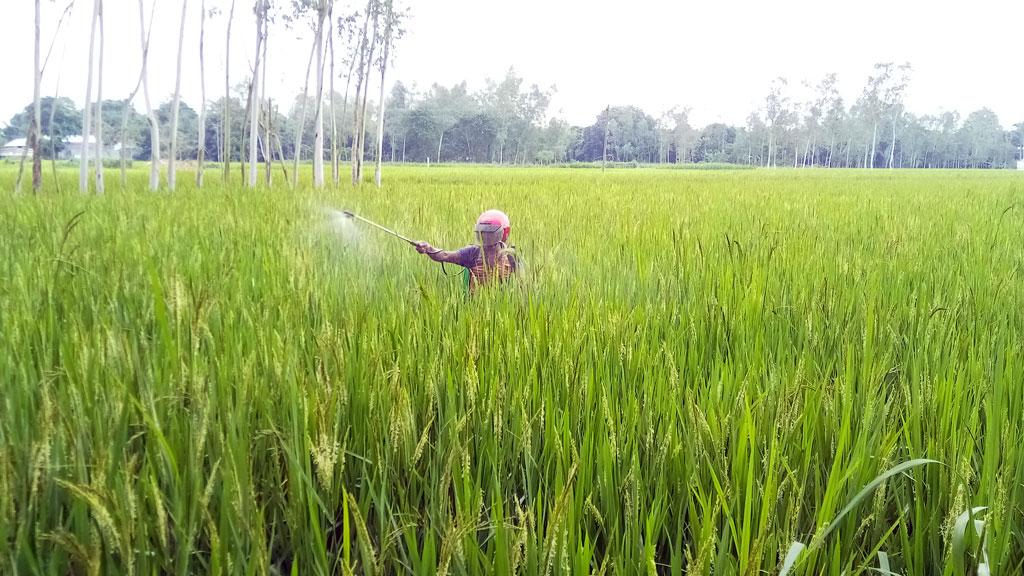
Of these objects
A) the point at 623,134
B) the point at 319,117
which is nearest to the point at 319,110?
the point at 319,117

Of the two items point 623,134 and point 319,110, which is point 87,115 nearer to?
point 319,110

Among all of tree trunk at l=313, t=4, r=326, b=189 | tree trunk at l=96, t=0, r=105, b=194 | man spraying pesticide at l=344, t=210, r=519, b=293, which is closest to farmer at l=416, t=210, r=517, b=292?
man spraying pesticide at l=344, t=210, r=519, b=293

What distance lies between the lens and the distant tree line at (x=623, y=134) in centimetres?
6009

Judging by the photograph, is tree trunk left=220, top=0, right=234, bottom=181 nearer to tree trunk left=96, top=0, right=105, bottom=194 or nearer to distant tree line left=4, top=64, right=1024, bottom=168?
tree trunk left=96, top=0, right=105, bottom=194

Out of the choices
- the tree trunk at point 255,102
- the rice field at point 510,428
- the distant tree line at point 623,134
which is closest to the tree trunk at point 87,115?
the tree trunk at point 255,102

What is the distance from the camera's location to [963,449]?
1060 millimetres

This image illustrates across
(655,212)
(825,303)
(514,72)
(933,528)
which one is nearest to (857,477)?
(933,528)

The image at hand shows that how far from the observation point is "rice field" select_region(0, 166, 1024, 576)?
0.77 m

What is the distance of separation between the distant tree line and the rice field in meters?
50.1

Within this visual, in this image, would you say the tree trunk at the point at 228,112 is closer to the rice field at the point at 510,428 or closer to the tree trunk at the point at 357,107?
the tree trunk at the point at 357,107

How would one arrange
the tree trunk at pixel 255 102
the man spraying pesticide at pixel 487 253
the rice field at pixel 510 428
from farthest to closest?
the tree trunk at pixel 255 102 → the man spraying pesticide at pixel 487 253 → the rice field at pixel 510 428

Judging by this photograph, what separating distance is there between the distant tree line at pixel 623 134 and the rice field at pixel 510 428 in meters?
50.1

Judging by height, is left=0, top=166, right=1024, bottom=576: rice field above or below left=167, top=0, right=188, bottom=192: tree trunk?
below

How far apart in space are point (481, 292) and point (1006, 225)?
5.23 meters
